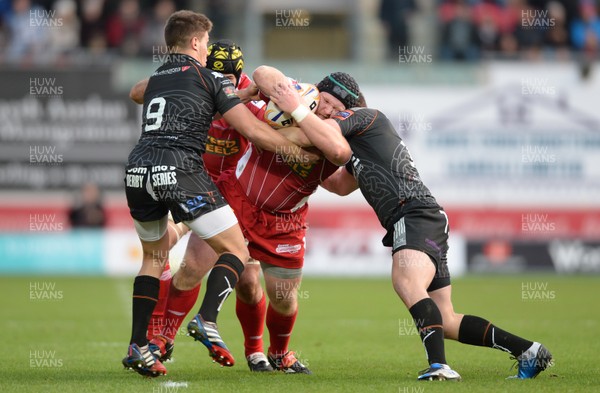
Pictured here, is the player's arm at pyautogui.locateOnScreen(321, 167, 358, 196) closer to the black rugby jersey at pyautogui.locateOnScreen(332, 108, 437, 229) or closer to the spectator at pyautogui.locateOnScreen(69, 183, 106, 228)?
the black rugby jersey at pyautogui.locateOnScreen(332, 108, 437, 229)

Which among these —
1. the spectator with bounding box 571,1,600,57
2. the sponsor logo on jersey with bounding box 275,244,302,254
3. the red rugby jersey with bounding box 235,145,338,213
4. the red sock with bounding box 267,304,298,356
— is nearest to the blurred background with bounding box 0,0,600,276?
the spectator with bounding box 571,1,600,57

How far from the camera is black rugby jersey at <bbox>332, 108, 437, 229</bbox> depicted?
7488mm

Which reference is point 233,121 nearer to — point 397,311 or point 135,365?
point 135,365

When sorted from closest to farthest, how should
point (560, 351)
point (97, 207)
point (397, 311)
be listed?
point (560, 351)
point (397, 311)
point (97, 207)

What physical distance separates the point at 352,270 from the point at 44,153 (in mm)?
6524

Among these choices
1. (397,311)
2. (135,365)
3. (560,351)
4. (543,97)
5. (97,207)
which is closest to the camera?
(135,365)

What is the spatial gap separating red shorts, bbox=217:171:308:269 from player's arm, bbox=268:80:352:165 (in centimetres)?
97

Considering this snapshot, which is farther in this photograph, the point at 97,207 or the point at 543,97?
the point at 543,97

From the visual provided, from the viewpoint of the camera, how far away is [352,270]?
20.5 m

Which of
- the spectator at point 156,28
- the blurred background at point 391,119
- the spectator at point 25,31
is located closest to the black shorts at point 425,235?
the blurred background at point 391,119

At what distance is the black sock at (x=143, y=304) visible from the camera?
7.25 m

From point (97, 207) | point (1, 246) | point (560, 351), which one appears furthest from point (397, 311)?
point (1, 246)

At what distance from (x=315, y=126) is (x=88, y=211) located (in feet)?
42.5

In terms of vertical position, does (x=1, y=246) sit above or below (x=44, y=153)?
below
